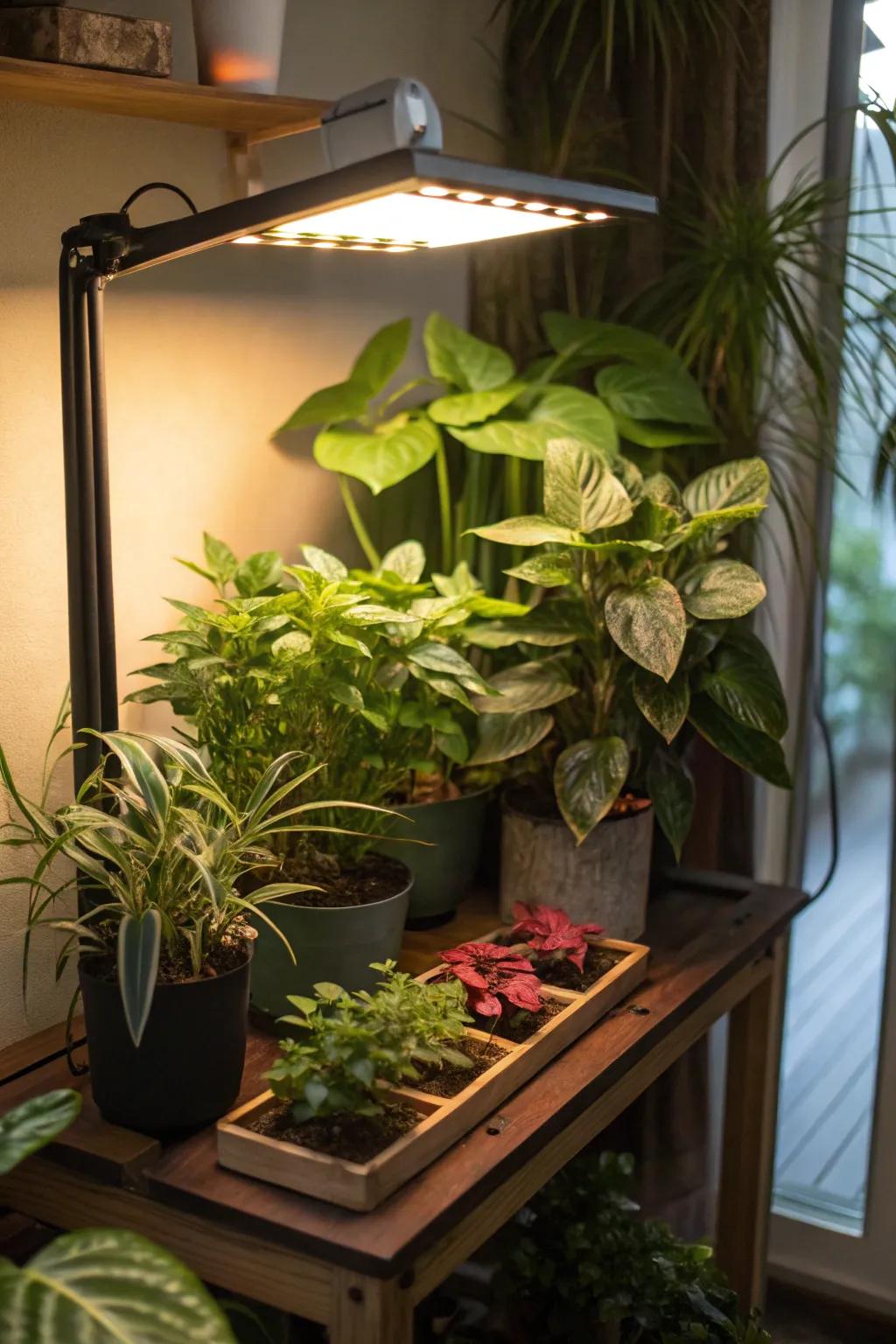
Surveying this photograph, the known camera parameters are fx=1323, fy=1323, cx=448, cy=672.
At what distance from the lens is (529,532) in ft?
5.27

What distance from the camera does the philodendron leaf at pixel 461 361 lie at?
1867 mm

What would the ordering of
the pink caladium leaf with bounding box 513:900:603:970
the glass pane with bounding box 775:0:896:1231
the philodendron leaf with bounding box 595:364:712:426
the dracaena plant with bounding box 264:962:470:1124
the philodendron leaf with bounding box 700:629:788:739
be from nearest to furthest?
the dracaena plant with bounding box 264:962:470:1124 → the pink caladium leaf with bounding box 513:900:603:970 → the philodendron leaf with bounding box 700:629:788:739 → the philodendron leaf with bounding box 595:364:712:426 → the glass pane with bounding box 775:0:896:1231

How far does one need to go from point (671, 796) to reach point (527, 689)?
0.79 feet

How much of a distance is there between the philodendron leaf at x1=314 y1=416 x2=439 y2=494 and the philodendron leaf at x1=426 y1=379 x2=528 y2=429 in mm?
31

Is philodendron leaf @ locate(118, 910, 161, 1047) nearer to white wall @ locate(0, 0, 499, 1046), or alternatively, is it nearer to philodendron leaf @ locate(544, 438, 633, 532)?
white wall @ locate(0, 0, 499, 1046)

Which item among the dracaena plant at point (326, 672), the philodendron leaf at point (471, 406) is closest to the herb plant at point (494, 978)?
the dracaena plant at point (326, 672)

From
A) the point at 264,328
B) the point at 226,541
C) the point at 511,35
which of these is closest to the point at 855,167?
the point at 511,35

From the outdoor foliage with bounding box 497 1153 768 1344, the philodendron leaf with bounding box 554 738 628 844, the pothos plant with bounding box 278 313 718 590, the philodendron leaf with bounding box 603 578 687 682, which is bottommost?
the outdoor foliage with bounding box 497 1153 768 1344

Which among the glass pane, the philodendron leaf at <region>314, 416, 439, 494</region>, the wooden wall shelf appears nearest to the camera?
the wooden wall shelf

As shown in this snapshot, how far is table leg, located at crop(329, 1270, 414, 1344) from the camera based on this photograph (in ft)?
3.54

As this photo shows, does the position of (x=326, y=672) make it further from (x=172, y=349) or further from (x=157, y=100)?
(x=157, y=100)

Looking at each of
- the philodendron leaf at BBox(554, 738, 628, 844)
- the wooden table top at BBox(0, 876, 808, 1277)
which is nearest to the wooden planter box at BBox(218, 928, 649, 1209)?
the wooden table top at BBox(0, 876, 808, 1277)

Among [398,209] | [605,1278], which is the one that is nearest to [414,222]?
[398,209]

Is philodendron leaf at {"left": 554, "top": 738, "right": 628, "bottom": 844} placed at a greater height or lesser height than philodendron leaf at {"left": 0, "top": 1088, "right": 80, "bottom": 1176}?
greater
